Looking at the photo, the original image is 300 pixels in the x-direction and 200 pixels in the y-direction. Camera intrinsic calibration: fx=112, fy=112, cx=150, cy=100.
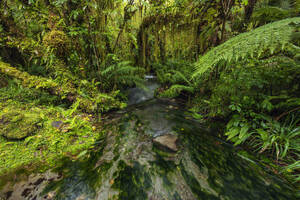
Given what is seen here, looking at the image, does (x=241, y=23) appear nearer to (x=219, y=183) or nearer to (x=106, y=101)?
(x=219, y=183)

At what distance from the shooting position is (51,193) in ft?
3.61

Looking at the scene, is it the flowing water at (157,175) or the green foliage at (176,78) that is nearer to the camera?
the flowing water at (157,175)

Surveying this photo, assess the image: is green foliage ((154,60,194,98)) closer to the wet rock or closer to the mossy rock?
the wet rock

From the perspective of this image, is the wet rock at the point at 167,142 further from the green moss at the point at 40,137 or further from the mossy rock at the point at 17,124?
the mossy rock at the point at 17,124

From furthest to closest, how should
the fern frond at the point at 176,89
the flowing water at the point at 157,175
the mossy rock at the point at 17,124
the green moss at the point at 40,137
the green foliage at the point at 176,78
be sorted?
the green foliage at the point at 176,78
the fern frond at the point at 176,89
the mossy rock at the point at 17,124
the green moss at the point at 40,137
the flowing water at the point at 157,175

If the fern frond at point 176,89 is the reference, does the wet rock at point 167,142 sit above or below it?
below

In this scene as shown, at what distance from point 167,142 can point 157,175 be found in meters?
0.53

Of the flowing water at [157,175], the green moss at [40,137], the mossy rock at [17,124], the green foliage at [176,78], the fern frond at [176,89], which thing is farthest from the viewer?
the green foliage at [176,78]

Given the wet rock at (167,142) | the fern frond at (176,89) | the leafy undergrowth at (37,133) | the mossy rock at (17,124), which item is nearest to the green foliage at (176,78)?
the fern frond at (176,89)

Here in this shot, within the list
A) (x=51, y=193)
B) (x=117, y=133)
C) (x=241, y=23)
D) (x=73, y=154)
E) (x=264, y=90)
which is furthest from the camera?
(x=241, y=23)

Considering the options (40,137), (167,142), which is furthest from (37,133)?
(167,142)

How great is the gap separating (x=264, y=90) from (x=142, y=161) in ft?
7.32

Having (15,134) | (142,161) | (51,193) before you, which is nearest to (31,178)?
(51,193)

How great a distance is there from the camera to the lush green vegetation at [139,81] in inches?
57.7
